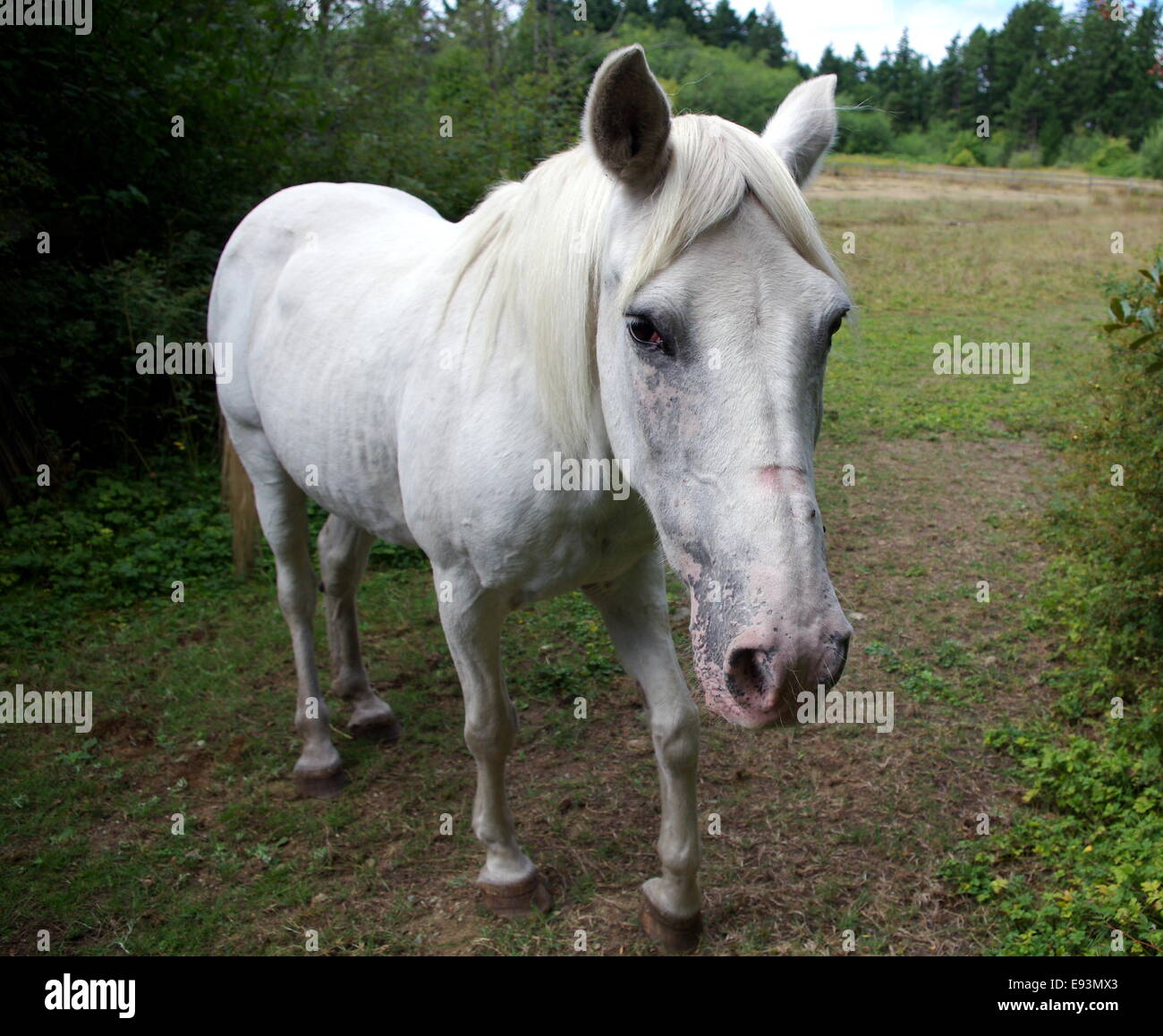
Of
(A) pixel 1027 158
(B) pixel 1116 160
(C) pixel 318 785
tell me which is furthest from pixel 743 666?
(A) pixel 1027 158

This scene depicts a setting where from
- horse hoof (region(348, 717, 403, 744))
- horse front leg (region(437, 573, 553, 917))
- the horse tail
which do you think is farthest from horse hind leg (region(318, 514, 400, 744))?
horse front leg (region(437, 573, 553, 917))

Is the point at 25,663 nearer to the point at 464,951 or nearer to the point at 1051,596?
the point at 464,951

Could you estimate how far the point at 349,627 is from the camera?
4406 mm

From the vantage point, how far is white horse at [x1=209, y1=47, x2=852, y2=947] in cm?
178

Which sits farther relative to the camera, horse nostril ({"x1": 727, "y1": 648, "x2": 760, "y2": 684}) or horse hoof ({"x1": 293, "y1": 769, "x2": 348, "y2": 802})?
horse hoof ({"x1": 293, "y1": 769, "x2": 348, "y2": 802})

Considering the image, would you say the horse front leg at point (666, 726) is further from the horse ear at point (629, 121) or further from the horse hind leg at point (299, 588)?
the horse hind leg at point (299, 588)

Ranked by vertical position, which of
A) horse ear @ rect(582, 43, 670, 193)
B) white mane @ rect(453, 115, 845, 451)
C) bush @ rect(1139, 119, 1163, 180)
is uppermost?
bush @ rect(1139, 119, 1163, 180)

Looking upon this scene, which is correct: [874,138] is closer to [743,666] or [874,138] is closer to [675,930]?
[675,930]

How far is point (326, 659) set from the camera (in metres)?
5.00

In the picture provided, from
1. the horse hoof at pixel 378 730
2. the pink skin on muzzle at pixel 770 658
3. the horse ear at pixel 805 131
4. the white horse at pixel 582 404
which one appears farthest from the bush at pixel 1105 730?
the horse hoof at pixel 378 730

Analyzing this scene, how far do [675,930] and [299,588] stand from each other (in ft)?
7.25

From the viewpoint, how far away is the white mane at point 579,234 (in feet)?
6.27

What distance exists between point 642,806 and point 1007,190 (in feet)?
117

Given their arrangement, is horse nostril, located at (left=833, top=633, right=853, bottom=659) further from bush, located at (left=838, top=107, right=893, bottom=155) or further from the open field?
bush, located at (left=838, top=107, right=893, bottom=155)
